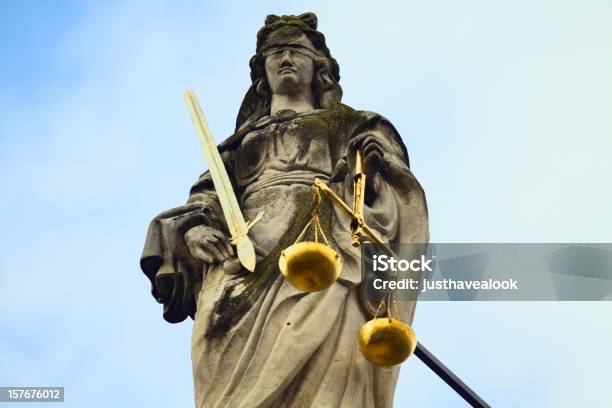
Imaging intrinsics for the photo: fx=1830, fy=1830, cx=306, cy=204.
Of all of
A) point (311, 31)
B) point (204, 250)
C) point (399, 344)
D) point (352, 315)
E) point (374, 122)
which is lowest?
point (399, 344)

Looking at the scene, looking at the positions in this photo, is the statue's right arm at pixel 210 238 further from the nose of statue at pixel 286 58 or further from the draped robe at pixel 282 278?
the nose of statue at pixel 286 58

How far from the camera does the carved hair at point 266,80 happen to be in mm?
16438

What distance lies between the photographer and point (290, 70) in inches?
640

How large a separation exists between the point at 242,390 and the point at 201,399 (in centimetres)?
40

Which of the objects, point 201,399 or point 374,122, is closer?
point 201,399

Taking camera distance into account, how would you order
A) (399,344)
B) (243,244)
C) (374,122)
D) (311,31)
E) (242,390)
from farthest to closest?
(311,31), (374,122), (243,244), (242,390), (399,344)

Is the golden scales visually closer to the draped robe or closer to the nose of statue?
the draped robe

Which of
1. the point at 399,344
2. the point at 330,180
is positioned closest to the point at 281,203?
the point at 330,180

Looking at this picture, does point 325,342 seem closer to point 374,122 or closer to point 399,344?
point 399,344

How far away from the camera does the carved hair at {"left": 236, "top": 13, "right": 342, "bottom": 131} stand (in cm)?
1644

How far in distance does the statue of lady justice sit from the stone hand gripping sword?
115mm

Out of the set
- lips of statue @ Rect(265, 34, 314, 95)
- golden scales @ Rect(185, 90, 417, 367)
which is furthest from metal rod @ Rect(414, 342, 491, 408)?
lips of statue @ Rect(265, 34, 314, 95)

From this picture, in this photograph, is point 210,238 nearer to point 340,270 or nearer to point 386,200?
point 386,200

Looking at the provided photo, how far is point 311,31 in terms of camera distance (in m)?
16.6
